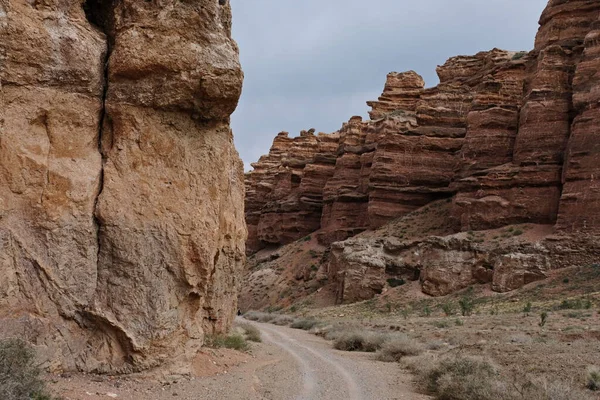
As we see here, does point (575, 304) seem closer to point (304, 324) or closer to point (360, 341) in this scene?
point (360, 341)

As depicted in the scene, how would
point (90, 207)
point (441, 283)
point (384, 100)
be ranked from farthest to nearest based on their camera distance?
1. point (384, 100)
2. point (441, 283)
3. point (90, 207)

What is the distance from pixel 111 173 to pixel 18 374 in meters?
3.72

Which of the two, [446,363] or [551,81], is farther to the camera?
[551,81]

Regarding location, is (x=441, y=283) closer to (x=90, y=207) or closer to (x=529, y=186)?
(x=529, y=186)

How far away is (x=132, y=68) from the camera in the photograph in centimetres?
961

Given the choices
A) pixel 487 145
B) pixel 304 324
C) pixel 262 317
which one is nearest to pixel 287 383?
pixel 304 324

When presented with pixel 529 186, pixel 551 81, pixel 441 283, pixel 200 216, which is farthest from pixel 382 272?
pixel 200 216

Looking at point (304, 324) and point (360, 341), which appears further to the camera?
point (304, 324)

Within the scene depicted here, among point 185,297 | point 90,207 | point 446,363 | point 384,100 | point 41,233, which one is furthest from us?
point 384,100

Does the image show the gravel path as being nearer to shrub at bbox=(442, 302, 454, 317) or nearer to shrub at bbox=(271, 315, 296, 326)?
shrub at bbox=(442, 302, 454, 317)

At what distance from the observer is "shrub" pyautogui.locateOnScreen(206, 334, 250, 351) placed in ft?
43.2

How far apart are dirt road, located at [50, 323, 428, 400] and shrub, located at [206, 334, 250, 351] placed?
58 centimetres

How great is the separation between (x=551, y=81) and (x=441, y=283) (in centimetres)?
1593

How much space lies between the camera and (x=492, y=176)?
3991cm
